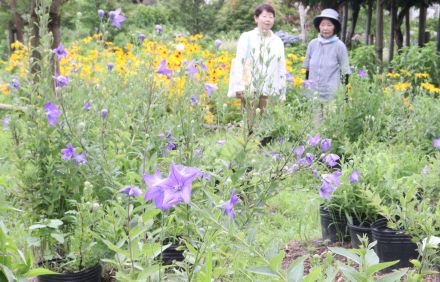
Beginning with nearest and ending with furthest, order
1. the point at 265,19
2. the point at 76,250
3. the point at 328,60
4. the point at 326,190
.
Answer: the point at 326,190
the point at 76,250
the point at 265,19
the point at 328,60

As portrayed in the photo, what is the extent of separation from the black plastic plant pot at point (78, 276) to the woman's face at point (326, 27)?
416cm

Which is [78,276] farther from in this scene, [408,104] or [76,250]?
[408,104]

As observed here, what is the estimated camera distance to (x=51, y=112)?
2719 millimetres

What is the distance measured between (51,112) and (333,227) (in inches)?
68.3

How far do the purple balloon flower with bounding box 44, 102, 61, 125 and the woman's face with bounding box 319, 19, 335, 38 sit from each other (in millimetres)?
3998

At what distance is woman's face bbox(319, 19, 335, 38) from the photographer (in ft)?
20.3

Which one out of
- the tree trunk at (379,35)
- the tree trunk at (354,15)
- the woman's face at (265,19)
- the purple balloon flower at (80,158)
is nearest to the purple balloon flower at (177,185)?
the purple balloon flower at (80,158)

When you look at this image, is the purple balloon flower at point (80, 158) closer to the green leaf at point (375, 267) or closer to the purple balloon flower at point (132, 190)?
the purple balloon flower at point (132, 190)

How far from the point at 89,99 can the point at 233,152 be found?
57.4 inches

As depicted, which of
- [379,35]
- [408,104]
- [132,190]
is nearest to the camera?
[132,190]

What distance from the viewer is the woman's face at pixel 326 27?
620 centimetres

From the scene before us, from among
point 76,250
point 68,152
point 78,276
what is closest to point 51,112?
point 68,152

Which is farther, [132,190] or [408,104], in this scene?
[408,104]

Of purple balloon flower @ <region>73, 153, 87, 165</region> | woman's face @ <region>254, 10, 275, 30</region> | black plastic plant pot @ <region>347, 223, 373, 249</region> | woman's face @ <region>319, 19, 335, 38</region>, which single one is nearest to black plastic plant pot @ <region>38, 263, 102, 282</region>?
purple balloon flower @ <region>73, 153, 87, 165</region>
